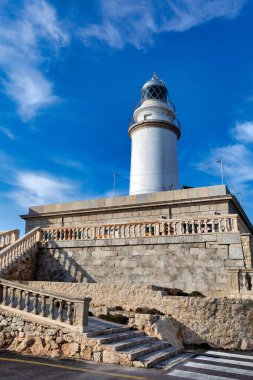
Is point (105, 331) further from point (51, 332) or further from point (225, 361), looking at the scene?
point (225, 361)

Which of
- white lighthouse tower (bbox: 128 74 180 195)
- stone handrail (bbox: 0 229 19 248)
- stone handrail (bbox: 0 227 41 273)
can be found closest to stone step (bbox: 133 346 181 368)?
stone handrail (bbox: 0 227 41 273)

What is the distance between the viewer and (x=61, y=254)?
16875mm

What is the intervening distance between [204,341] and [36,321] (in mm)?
5169

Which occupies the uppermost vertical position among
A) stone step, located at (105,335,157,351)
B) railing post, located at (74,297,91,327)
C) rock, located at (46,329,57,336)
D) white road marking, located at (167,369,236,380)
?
railing post, located at (74,297,91,327)

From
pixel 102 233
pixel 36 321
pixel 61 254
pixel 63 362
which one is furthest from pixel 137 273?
pixel 63 362

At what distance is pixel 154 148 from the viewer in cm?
2552

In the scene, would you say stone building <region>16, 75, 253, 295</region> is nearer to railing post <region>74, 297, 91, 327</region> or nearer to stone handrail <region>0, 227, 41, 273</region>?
stone handrail <region>0, 227, 41, 273</region>

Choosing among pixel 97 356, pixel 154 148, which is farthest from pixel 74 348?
pixel 154 148

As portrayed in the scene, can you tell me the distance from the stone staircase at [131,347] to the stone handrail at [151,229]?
5.79 metres

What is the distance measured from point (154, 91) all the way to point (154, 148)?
5.63 metres

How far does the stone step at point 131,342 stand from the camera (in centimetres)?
784

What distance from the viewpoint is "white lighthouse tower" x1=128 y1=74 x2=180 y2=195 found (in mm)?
24984

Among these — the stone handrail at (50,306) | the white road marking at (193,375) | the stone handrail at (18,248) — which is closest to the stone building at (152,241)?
the stone handrail at (18,248)

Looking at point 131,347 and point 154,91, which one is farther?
point 154,91
